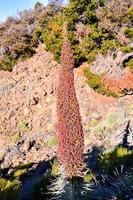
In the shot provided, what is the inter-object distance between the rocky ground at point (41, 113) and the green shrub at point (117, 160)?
9.22 ft

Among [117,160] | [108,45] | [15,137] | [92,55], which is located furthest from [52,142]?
[117,160]

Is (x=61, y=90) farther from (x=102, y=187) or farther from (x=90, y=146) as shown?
(x=90, y=146)

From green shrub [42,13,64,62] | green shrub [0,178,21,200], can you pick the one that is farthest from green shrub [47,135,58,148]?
green shrub [0,178,21,200]

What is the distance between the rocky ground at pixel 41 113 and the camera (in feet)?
54.4

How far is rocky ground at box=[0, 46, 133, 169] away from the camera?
54.4ft

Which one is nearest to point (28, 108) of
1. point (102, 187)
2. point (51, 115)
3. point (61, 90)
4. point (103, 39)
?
point (51, 115)

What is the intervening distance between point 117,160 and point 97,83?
9.39 meters

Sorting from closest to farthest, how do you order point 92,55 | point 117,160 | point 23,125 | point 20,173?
1. point 117,160
2. point 20,173
3. point 23,125
4. point 92,55

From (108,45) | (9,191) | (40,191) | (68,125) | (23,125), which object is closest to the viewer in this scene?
(68,125)

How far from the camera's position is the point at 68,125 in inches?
191

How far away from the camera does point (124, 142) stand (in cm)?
1338

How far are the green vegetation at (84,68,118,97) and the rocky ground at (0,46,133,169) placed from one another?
248mm

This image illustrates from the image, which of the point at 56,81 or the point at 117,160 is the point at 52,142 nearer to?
the point at 56,81

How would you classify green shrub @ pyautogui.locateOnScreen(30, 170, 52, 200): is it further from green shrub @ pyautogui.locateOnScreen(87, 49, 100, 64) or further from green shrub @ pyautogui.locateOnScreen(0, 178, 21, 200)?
green shrub @ pyautogui.locateOnScreen(87, 49, 100, 64)
